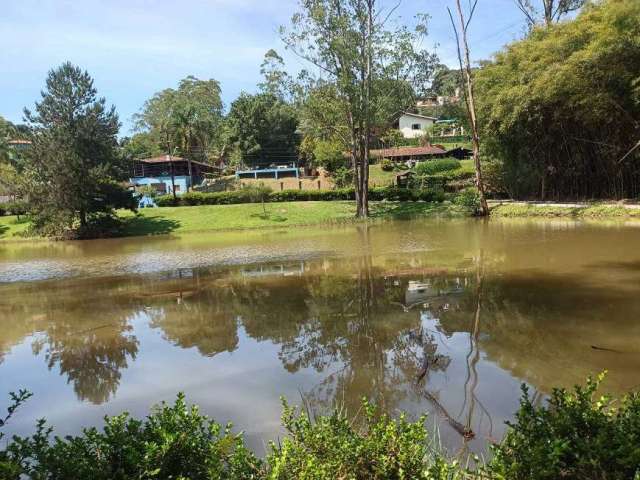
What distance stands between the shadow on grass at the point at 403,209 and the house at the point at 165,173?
24.6 metres

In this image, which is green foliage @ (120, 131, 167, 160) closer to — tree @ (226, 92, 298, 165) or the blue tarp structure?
tree @ (226, 92, 298, 165)

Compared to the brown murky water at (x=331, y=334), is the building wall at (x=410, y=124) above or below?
above

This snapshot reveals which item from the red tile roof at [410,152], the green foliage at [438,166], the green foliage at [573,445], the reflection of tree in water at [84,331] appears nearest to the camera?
the green foliage at [573,445]

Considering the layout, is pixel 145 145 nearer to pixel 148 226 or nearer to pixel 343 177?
pixel 343 177

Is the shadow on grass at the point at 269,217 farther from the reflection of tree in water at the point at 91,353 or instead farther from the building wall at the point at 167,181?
the reflection of tree in water at the point at 91,353

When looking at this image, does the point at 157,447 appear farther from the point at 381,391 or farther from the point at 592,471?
the point at 381,391

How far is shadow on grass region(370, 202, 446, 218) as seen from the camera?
3020cm

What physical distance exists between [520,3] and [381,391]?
32904 mm

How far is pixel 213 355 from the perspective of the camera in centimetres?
620

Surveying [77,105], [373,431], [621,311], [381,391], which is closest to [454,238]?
[621,311]

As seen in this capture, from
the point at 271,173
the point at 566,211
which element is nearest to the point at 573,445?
the point at 566,211

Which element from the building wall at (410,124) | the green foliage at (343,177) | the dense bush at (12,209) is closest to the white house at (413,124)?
the building wall at (410,124)

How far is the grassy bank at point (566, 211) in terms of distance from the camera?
20344mm

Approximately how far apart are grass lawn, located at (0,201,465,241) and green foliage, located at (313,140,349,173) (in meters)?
7.67
